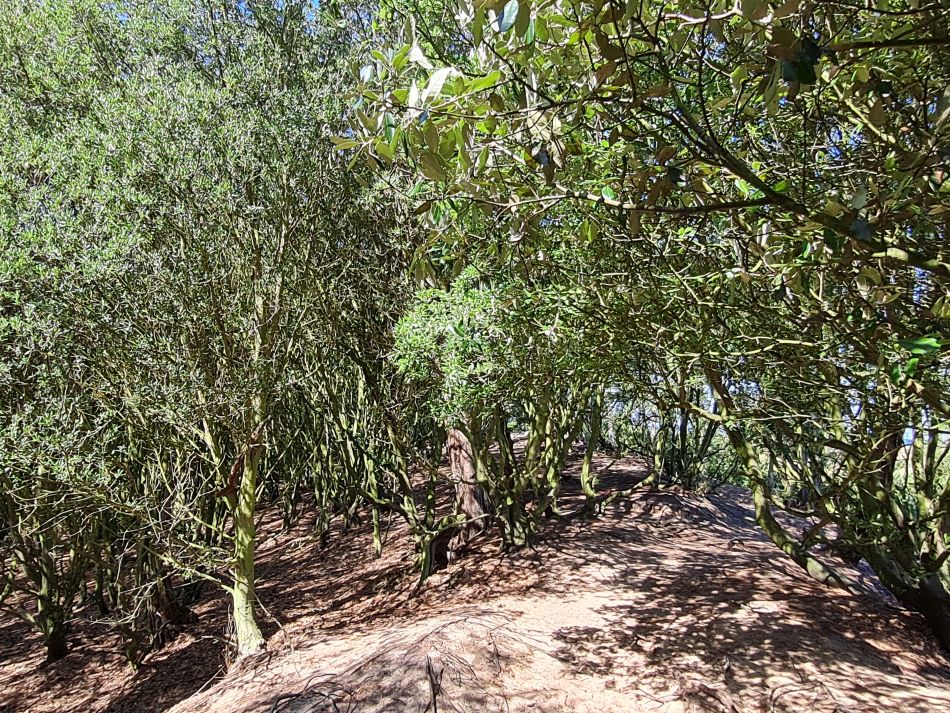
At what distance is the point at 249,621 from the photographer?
9.29 metres

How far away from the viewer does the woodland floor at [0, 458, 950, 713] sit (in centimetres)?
673

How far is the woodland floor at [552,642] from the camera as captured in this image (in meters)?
6.73

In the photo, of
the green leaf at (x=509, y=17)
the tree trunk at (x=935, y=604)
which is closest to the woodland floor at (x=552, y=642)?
the tree trunk at (x=935, y=604)

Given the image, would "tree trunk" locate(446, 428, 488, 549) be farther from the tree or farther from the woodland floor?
the tree

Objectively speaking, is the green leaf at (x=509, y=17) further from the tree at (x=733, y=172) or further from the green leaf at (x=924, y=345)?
the green leaf at (x=924, y=345)

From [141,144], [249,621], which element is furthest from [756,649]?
[141,144]

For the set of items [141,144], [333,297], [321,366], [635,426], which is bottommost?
[635,426]

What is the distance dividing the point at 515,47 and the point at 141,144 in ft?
23.0

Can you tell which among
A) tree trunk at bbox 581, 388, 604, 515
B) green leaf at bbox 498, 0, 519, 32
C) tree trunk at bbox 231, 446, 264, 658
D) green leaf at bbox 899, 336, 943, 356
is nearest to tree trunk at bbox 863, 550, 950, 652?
tree trunk at bbox 581, 388, 604, 515

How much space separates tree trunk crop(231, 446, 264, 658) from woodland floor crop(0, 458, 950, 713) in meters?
0.41

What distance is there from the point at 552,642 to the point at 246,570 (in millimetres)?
4358

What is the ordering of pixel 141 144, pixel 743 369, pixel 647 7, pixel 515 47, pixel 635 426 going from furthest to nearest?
1. pixel 635 426
2. pixel 141 144
3. pixel 743 369
4. pixel 647 7
5. pixel 515 47

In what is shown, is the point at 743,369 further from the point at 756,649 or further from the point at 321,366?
the point at 321,366

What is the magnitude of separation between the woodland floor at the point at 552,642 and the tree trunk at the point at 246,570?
1.33 feet
